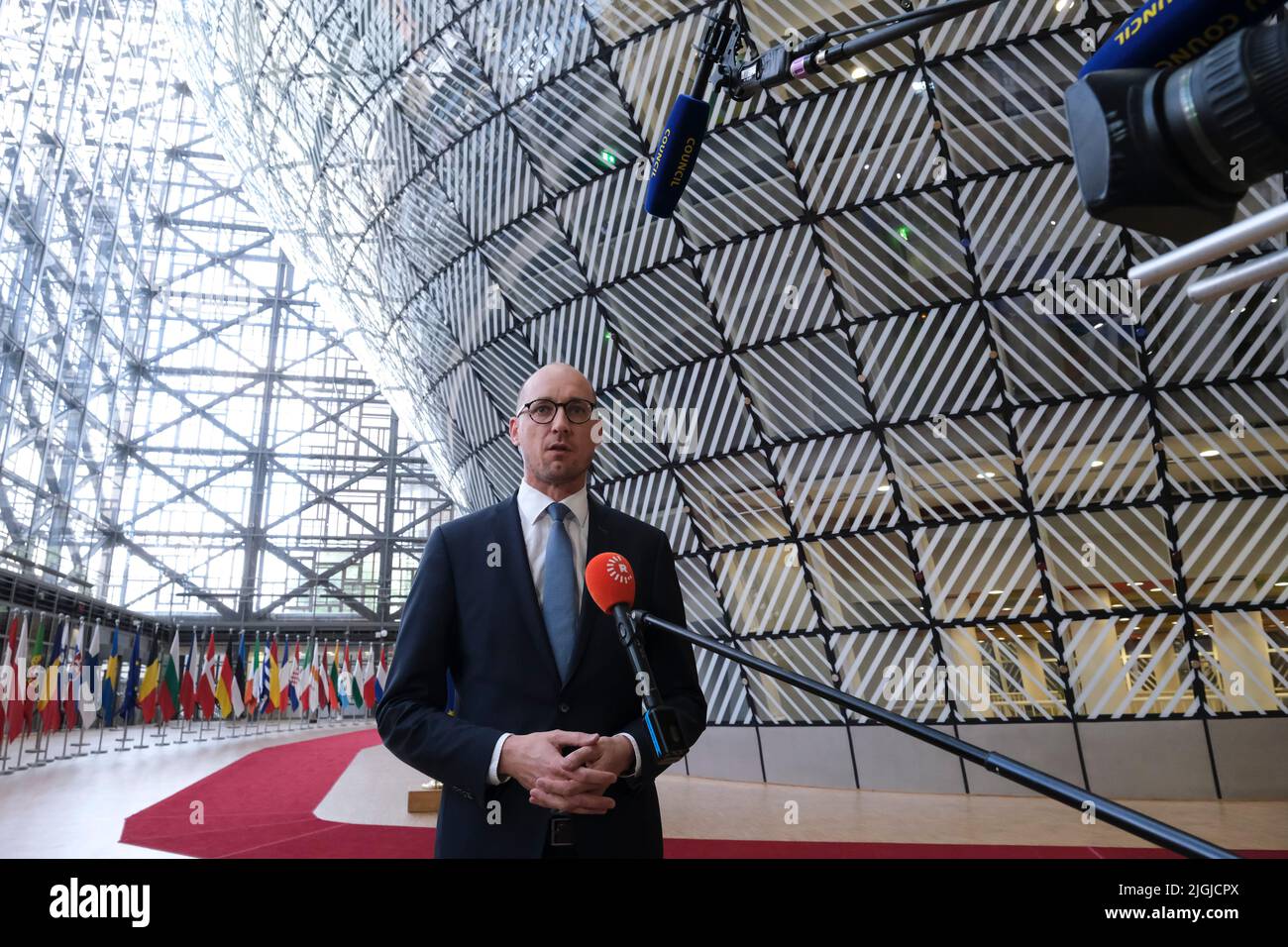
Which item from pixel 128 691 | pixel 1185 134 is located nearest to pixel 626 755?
pixel 1185 134

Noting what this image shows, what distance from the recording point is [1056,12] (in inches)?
456

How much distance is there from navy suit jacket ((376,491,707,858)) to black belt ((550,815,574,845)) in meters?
0.02

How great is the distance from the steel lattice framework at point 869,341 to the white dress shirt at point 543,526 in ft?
39.0

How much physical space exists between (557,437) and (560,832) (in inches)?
41.7

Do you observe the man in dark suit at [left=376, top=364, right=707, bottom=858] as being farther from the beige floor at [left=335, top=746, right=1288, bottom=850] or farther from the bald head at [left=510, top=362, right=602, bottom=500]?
the beige floor at [left=335, top=746, right=1288, bottom=850]

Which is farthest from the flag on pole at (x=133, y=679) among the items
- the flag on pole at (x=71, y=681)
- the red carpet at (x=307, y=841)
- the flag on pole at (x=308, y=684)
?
the red carpet at (x=307, y=841)

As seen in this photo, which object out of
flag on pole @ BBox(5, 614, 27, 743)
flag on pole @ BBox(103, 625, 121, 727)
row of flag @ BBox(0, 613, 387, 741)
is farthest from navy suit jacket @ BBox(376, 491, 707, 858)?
flag on pole @ BBox(103, 625, 121, 727)

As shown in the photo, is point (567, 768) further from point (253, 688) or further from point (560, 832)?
point (253, 688)

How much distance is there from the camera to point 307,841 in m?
8.73

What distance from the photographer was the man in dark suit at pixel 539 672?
2078mm

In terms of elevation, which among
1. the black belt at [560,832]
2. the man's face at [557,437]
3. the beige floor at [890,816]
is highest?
the man's face at [557,437]

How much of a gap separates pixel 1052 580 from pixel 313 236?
1923cm

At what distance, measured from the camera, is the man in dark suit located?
208cm

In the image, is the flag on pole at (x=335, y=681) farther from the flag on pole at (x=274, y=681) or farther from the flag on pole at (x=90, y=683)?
the flag on pole at (x=90, y=683)
